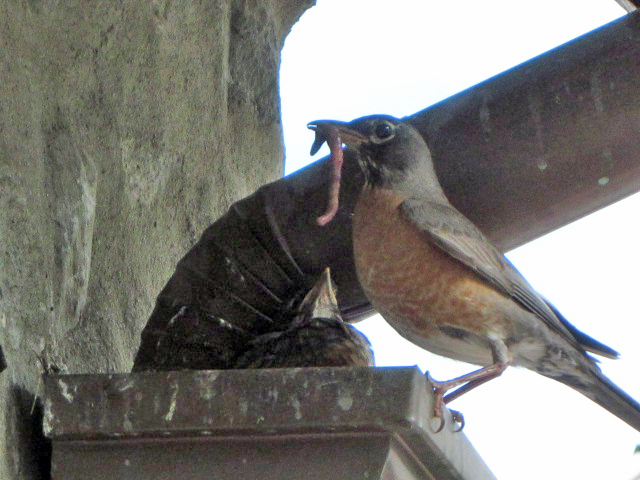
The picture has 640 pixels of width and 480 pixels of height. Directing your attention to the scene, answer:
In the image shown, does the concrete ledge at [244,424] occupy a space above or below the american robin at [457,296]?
below

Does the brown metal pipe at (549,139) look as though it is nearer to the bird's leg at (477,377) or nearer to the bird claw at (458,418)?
the bird's leg at (477,377)

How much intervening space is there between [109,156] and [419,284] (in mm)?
795

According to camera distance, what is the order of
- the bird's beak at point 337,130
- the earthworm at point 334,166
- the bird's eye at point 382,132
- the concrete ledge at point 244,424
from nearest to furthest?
the concrete ledge at point 244,424, the earthworm at point 334,166, the bird's beak at point 337,130, the bird's eye at point 382,132

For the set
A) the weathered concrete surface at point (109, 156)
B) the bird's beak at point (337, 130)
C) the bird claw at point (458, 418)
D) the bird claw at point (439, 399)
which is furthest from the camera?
the bird's beak at point (337, 130)

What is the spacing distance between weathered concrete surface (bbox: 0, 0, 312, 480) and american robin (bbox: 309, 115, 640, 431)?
46 centimetres

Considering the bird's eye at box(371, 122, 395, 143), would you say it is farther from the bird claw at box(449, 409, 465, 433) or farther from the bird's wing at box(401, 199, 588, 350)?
the bird claw at box(449, 409, 465, 433)

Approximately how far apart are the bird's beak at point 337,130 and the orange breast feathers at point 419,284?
12.1 inches

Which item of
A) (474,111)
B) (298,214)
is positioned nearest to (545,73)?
(474,111)

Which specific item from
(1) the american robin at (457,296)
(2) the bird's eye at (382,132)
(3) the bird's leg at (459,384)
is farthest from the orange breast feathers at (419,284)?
(2) the bird's eye at (382,132)

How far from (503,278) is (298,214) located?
526 millimetres

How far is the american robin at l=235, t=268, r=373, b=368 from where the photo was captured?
7.79ft

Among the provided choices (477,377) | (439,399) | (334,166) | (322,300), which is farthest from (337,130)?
(439,399)

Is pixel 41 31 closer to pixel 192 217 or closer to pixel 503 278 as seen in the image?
pixel 192 217

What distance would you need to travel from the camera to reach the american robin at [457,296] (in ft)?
7.95
